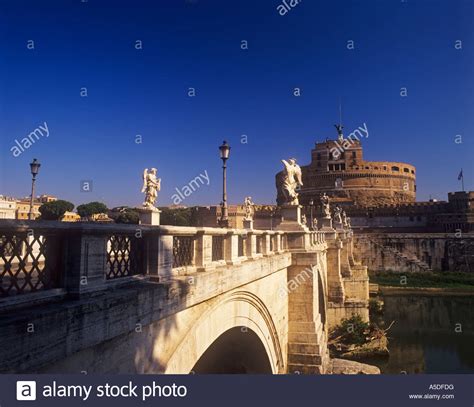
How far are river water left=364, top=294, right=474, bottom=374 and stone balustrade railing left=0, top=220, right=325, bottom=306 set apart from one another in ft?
54.8

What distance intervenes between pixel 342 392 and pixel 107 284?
4.47 m

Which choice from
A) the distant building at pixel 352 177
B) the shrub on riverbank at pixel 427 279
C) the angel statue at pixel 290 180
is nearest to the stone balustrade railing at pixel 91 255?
the angel statue at pixel 290 180

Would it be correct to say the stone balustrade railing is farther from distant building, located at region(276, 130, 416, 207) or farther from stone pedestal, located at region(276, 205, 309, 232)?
distant building, located at region(276, 130, 416, 207)

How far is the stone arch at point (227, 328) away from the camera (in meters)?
5.18

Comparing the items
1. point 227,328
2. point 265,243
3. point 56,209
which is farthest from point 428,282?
point 227,328

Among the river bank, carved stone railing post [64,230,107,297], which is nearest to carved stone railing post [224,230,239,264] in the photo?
carved stone railing post [64,230,107,297]

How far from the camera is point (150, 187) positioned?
40.2 ft

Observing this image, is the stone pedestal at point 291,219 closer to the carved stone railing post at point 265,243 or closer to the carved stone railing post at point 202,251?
the carved stone railing post at point 265,243

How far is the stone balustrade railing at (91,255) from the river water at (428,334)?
658 inches

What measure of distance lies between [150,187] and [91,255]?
8.84 meters

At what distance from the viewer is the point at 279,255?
34.4 feet

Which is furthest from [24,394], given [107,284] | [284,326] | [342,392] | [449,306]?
[449,306]

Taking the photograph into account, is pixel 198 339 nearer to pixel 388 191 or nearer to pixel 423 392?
pixel 423 392

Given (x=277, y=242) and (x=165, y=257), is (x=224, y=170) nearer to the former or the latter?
(x=277, y=242)
